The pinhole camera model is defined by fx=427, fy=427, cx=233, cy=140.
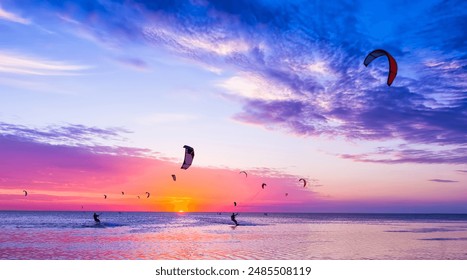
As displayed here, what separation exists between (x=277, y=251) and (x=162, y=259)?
6666 mm

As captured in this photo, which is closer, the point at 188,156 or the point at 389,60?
the point at 389,60

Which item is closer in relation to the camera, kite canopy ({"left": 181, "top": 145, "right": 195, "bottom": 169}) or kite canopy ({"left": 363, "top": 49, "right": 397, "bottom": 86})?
kite canopy ({"left": 363, "top": 49, "right": 397, "bottom": 86})

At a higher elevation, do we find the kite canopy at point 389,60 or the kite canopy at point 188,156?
the kite canopy at point 389,60

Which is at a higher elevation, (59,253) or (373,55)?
(373,55)

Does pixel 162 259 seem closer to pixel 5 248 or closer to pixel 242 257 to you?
pixel 242 257

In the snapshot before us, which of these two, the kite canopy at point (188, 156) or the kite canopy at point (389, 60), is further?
the kite canopy at point (188, 156)

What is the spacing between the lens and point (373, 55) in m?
17.0

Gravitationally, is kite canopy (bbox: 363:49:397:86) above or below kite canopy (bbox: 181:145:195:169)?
above

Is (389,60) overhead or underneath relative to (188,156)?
overhead
